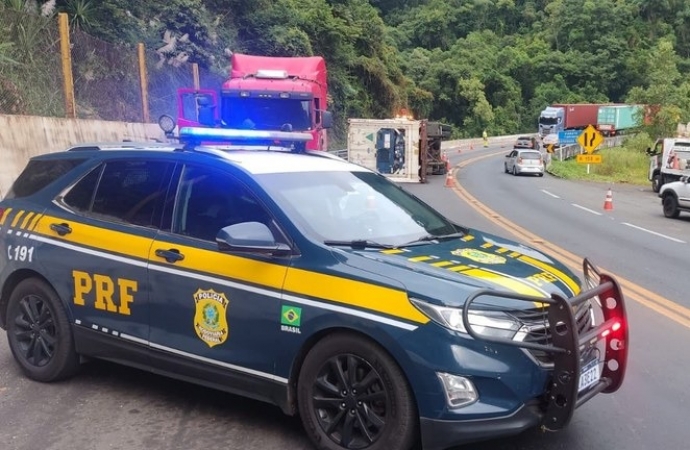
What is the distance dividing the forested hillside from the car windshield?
414 inches

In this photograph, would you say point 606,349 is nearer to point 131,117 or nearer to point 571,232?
point 571,232

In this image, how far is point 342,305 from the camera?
3811 mm

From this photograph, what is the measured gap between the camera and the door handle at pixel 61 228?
5078 millimetres

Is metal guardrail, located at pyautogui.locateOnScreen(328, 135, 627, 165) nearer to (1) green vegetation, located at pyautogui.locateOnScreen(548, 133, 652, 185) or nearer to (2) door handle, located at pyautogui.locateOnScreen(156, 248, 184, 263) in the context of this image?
(1) green vegetation, located at pyautogui.locateOnScreen(548, 133, 652, 185)

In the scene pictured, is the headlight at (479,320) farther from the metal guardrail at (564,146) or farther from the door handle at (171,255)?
the metal guardrail at (564,146)

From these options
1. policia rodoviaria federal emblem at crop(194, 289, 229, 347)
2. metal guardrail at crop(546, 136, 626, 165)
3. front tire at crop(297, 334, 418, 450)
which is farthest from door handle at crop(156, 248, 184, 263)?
metal guardrail at crop(546, 136, 626, 165)

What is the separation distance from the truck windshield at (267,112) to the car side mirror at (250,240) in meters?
12.0

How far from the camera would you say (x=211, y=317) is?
4.30 m

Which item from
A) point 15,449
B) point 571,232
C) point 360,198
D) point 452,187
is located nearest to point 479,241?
point 360,198

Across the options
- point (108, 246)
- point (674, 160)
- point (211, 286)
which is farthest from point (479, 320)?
point (674, 160)

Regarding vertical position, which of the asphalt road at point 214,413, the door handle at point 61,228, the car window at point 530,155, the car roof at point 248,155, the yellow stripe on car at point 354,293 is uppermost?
the car roof at point 248,155

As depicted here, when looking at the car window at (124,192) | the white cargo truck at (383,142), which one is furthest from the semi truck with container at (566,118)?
the car window at (124,192)

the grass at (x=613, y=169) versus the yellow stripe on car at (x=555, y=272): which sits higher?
the yellow stripe on car at (x=555, y=272)

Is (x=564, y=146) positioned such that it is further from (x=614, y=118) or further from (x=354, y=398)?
(x=354, y=398)
